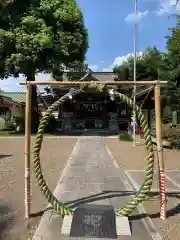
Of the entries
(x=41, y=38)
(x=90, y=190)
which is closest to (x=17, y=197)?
(x=90, y=190)

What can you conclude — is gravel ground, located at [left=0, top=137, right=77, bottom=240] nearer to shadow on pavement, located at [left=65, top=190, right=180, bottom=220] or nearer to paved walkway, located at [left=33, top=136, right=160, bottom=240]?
paved walkway, located at [left=33, top=136, right=160, bottom=240]

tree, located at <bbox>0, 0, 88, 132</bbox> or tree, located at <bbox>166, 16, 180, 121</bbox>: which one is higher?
tree, located at <bbox>0, 0, 88, 132</bbox>

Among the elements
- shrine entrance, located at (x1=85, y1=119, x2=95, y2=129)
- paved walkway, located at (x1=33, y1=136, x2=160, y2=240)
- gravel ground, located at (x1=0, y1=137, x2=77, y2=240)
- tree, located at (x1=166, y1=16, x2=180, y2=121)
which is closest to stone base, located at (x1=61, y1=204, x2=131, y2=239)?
paved walkway, located at (x1=33, y1=136, x2=160, y2=240)

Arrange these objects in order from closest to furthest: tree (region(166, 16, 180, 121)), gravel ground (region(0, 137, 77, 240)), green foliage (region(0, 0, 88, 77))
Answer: gravel ground (region(0, 137, 77, 240)), tree (region(166, 16, 180, 121)), green foliage (region(0, 0, 88, 77))

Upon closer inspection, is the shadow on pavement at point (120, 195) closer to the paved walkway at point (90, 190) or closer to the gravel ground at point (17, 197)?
the paved walkway at point (90, 190)

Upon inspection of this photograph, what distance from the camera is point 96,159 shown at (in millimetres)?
13750

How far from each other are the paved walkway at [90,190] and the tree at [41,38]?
1538 cm

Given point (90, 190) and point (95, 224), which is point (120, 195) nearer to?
point (90, 190)

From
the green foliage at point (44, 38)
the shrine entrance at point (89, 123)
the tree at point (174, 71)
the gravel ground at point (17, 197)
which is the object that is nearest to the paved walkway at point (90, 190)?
the gravel ground at point (17, 197)

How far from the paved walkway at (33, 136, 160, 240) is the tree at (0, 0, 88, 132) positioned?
15.4 metres

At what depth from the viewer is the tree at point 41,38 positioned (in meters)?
26.7

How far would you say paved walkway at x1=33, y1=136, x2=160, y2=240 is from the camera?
5359mm

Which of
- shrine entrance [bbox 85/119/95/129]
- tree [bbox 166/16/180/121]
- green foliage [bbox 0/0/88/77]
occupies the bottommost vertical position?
shrine entrance [bbox 85/119/95/129]

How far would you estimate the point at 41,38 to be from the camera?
1041 inches
